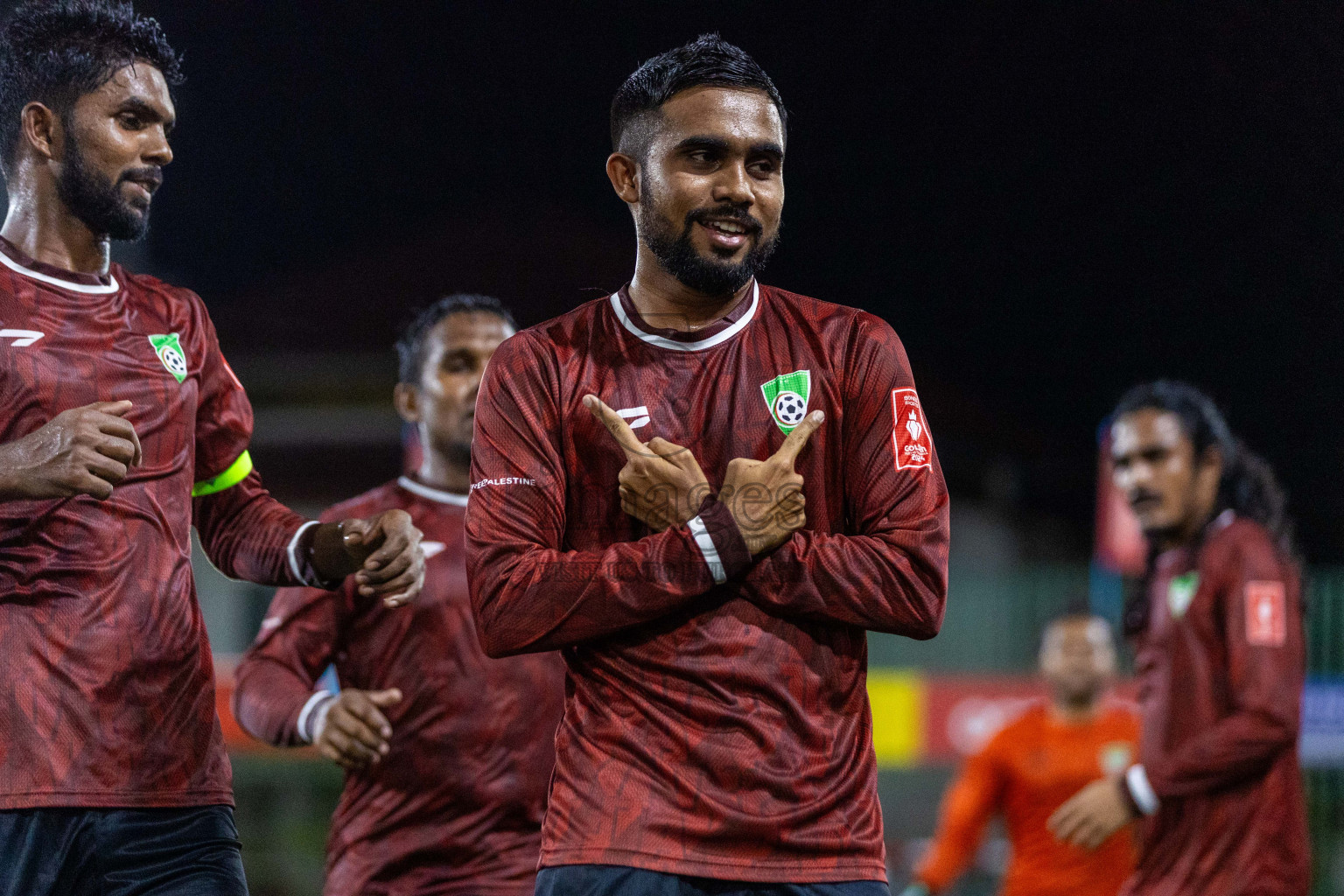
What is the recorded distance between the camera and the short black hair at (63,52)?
10.2 feet

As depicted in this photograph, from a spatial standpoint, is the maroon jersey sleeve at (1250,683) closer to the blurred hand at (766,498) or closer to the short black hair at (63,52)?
the blurred hand at (766,498)

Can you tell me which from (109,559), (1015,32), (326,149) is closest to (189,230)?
(326,149)

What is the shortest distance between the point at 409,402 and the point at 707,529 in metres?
2.37

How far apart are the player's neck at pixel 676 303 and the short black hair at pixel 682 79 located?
24 cm

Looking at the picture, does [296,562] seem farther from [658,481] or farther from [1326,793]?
[1326,793]

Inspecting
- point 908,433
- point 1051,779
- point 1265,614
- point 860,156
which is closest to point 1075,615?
point 1051,779

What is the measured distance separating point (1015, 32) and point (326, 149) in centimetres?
188

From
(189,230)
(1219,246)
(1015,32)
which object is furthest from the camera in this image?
(1219,246)

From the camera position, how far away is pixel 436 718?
3.94 metres

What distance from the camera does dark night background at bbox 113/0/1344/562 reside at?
3.89 m

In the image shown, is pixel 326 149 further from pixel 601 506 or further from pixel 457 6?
pixel 601 506

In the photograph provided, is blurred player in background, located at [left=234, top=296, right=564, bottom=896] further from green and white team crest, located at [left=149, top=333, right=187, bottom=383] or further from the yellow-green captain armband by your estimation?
green and white team crest, located at [left=149, top=333, right=187, bottom=383]

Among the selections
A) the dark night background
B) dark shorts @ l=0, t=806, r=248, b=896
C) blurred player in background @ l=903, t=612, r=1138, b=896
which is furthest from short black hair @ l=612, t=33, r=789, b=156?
blurred player in background @ l=903, t=612, r=1138, b=896

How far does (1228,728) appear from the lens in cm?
442
